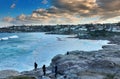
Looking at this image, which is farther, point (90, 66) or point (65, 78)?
point (90, 66)

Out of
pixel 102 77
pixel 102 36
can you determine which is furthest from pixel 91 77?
pixel 102 36

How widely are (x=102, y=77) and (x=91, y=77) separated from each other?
1.10 meters

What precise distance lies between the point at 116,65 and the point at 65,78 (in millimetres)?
7323

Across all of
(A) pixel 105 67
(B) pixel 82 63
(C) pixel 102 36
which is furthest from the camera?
(C) pixel 102 36

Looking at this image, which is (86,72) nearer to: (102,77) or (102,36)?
(102,77)

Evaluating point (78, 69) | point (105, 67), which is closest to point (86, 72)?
point (78, 69)

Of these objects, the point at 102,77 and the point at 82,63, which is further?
the point at 82,63

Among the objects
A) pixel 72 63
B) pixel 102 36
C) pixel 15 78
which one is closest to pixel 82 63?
pixel 72 63

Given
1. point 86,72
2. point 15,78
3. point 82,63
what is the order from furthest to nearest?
point 82,63
point 86,72
point 15,78

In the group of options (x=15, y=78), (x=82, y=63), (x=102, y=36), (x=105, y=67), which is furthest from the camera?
(x=102, y=36)

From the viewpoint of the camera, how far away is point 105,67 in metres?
29.3

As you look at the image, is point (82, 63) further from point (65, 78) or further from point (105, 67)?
point (65, 78)

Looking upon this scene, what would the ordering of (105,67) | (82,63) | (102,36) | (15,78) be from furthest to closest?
(102,36)
(82,63)
(105,67)
(15,78)

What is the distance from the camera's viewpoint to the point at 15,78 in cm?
2455
